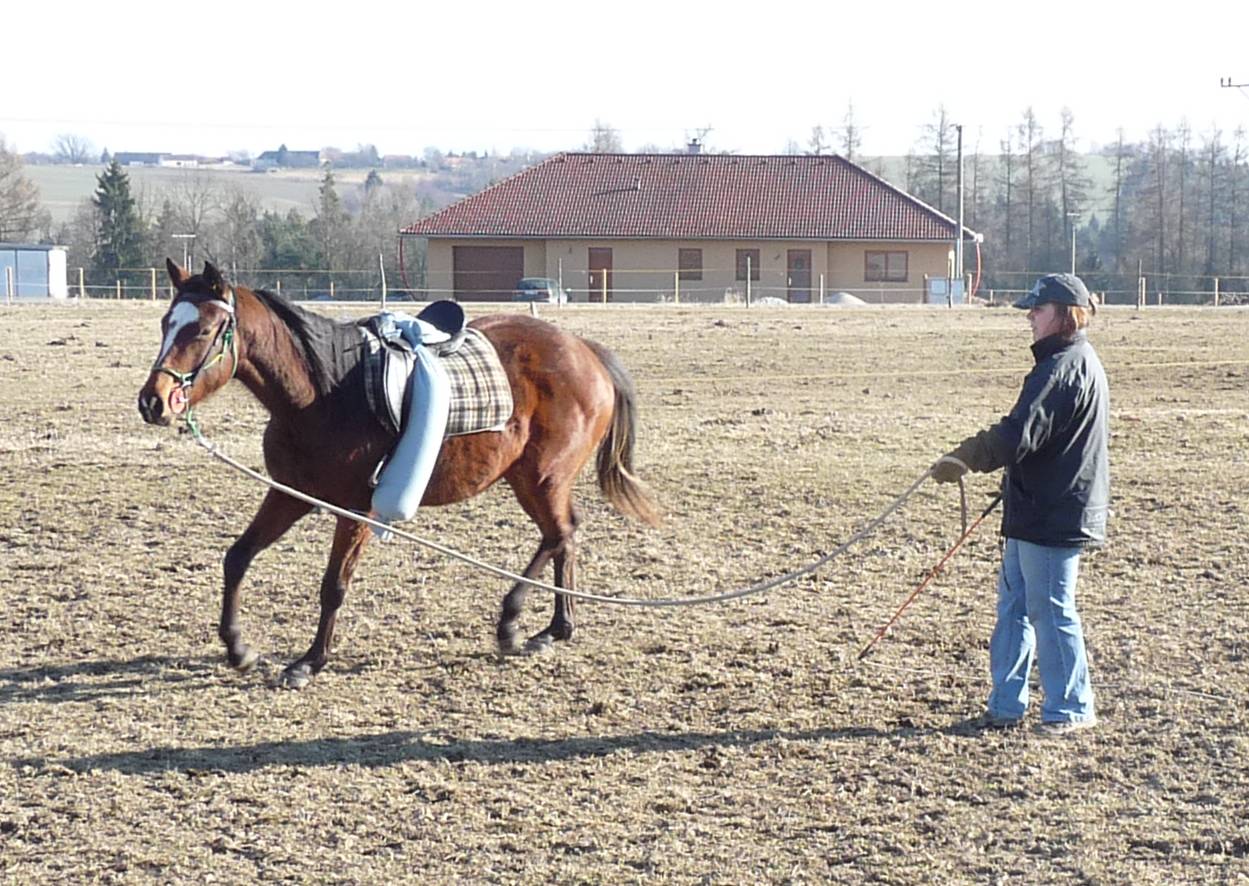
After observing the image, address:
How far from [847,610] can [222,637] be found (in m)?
3.24

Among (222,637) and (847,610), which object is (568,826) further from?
(847,610)

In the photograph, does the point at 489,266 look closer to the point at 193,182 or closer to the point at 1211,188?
the point at 1211,188

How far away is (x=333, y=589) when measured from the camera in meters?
6.97

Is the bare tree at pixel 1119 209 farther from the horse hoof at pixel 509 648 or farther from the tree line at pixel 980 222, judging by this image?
the horse hoof at pixel 509 648

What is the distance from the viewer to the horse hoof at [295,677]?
22.1ft

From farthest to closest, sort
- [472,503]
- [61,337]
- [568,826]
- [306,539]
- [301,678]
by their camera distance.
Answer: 1. [61,337]
2. [472,503]
3. [306,539]
4. [301,678]
5. [568,826]

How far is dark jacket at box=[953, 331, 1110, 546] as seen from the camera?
5781 millimetres

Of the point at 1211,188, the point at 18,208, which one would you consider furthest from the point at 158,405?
the point at 1211,188

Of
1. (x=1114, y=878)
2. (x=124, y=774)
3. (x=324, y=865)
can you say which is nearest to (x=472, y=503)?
(x=124, y=774)

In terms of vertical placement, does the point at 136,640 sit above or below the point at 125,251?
below

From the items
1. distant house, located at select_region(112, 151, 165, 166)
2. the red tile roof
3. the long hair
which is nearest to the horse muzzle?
the long hair

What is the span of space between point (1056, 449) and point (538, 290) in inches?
1644

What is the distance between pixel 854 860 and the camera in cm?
484

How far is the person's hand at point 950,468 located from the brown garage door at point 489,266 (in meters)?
48.2
